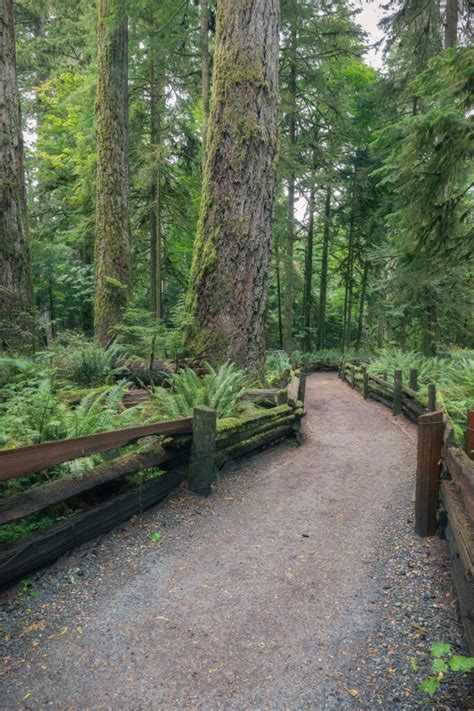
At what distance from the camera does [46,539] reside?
3004 millimetres

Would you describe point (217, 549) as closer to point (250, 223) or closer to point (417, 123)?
point (250, 223)

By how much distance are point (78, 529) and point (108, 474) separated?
0.48m

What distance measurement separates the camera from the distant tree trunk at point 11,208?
6.04m

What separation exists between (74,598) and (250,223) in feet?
19.0

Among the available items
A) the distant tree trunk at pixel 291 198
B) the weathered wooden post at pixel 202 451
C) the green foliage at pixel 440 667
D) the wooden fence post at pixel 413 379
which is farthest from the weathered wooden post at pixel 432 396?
the distant tree trunk at pixel 291 198

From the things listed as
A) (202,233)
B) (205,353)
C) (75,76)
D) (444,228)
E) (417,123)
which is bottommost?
(205,353)

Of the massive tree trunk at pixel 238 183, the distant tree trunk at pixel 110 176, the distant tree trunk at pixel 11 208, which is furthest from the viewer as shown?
the distant tree trunk at pixel 110 176

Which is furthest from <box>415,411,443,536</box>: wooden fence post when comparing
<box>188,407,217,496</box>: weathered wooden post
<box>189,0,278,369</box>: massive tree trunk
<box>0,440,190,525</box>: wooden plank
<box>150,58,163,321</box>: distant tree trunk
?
<box>150,58,163,321</box>: distant tree trunk

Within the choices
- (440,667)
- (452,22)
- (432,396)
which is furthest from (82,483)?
(452,22)

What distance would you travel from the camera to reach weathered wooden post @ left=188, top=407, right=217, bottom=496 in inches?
175

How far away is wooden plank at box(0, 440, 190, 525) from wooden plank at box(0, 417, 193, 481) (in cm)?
27

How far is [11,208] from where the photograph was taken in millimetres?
6195

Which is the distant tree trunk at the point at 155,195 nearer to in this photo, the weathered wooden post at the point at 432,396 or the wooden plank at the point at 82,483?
the weathered wooden post at the point at 432,396

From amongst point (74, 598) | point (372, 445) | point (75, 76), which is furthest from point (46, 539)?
point (75, 76)
